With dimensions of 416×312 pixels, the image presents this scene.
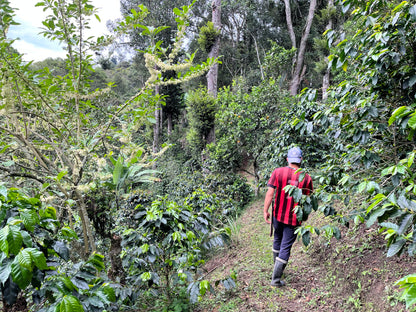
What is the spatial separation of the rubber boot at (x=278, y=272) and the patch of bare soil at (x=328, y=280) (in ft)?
0.22

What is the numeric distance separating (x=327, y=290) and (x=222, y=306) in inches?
48.1

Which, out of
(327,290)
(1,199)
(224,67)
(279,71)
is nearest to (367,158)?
(327,290)

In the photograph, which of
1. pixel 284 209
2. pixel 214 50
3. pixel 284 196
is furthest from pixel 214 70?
pixel 284 209

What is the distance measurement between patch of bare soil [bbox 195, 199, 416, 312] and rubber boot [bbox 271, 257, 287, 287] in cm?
7

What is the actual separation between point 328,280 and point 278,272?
58cm

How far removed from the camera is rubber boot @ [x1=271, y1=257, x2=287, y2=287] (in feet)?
9.28

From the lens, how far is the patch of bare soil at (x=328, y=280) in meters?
2.20

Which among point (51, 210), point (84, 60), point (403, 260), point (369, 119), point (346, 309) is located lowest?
point (346, 309)

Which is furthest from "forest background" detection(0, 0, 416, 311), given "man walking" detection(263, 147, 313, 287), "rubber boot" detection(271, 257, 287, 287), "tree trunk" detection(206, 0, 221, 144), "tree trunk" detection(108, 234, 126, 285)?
"tree trunk" detection(206, 0, 221, 144)

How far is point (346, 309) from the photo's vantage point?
227 cm


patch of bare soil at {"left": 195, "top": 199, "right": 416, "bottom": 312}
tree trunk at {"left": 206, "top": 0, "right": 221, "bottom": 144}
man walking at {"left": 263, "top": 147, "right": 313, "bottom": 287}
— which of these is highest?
tree trunk at {"left": 206, "top": 0, "right": 221, "bottom": 144}

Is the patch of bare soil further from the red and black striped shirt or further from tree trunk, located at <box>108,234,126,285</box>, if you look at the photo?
tree trunk, located at <box>108,234,126,285</box>

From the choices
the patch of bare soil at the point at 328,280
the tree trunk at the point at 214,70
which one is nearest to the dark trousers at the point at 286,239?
the patch of bare soil at the point at 328,280

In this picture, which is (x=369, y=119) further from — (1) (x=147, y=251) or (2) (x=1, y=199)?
(2) (x=1, y=199)
